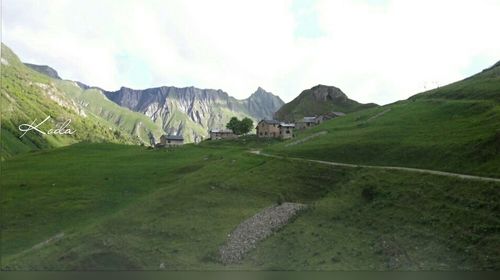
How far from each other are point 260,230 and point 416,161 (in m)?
38.7

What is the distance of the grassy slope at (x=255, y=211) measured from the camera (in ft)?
222

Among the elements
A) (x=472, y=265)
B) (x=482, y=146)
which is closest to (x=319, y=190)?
(x=482, y=146)

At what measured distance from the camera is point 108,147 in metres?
200

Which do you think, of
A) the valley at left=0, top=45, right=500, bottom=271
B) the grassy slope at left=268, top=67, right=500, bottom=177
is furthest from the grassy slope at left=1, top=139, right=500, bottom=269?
the grassy slope at left=268, top=67, right=500, bottom=177

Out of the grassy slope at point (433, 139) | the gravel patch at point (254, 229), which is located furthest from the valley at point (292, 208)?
the grassy slope at point (433, 139)

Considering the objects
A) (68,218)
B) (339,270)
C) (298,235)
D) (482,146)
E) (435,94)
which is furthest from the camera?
(435,94)

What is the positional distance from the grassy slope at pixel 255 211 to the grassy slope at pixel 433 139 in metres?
10.2

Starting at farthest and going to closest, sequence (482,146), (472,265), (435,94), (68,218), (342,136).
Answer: (435,94) < (342,136) < (68,218) < (482,146) < (472,265)

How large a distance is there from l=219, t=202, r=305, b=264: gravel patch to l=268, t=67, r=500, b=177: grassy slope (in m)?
29.5

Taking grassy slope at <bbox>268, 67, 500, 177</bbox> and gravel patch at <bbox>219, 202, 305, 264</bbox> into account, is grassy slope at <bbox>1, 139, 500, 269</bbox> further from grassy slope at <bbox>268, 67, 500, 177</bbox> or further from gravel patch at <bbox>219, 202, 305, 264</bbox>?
grassy slope at <bbox>268, 67, 500, 177</bbox>

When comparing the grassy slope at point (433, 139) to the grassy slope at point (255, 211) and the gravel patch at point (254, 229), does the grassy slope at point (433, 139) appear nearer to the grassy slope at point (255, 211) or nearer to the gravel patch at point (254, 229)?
the grassy slope at point (255, 211)

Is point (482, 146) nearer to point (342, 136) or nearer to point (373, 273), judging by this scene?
point (373, 273)

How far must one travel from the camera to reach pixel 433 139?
373 feet

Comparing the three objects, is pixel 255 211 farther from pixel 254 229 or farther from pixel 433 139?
pixel 433 139
